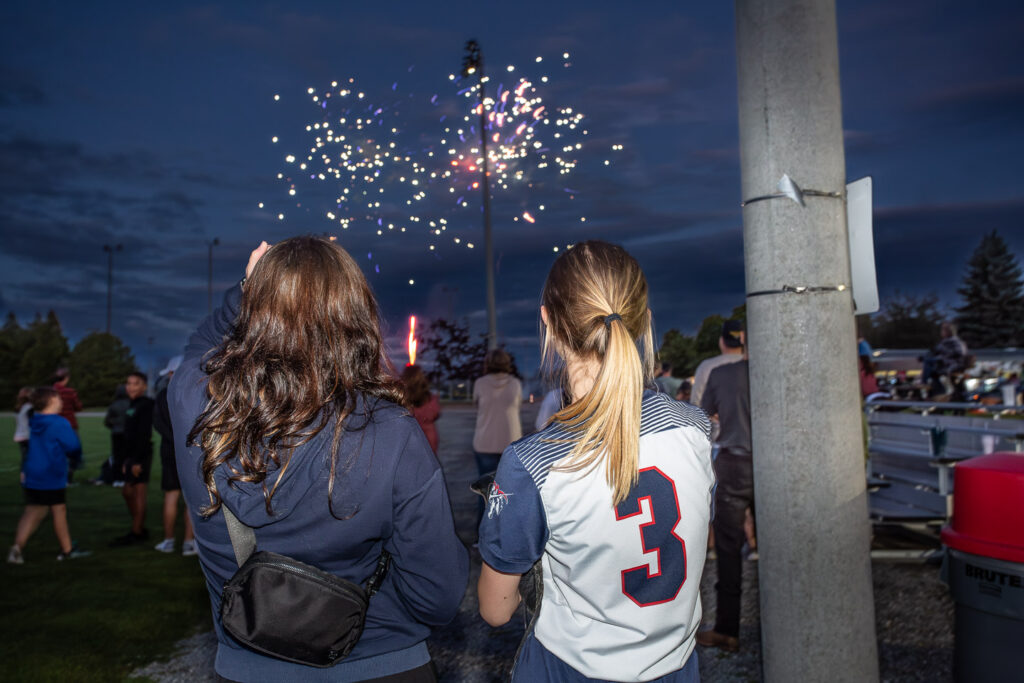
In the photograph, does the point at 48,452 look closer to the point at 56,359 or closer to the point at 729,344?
the point at 729,344

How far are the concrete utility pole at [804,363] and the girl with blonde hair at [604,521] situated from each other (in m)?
0.88

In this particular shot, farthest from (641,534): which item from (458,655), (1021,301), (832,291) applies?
(1021,301)

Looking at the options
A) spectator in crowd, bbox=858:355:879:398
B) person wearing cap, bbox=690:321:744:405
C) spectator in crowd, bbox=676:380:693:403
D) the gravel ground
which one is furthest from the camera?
spectator in crowd, bbox=676:380:693:403

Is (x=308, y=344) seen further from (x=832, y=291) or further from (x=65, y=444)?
(x=65, y=444)

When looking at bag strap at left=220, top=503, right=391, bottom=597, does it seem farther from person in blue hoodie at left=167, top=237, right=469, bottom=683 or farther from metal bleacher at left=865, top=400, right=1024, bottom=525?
metal bleacher at left=865, top=400, right=1024, bottom=525

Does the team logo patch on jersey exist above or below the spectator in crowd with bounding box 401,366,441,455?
below

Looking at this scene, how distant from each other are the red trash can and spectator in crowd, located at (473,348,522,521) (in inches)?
212

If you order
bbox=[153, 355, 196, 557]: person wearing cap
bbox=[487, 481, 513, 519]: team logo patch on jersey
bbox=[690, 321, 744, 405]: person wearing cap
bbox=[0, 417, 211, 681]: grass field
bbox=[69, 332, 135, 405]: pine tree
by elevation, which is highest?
bbox=[69, 332, 135, 405]: pine tree

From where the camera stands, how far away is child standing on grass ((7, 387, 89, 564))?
7.92 metres

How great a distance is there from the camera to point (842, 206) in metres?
2.86

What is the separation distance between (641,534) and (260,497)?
3.31 feet

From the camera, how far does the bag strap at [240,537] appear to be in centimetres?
189

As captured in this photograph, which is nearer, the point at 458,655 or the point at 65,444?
the point at 458,655

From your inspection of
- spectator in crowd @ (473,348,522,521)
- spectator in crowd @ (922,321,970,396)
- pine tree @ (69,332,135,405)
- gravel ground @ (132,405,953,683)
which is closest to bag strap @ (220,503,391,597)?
gravel ground @ (132,405,953,683)
